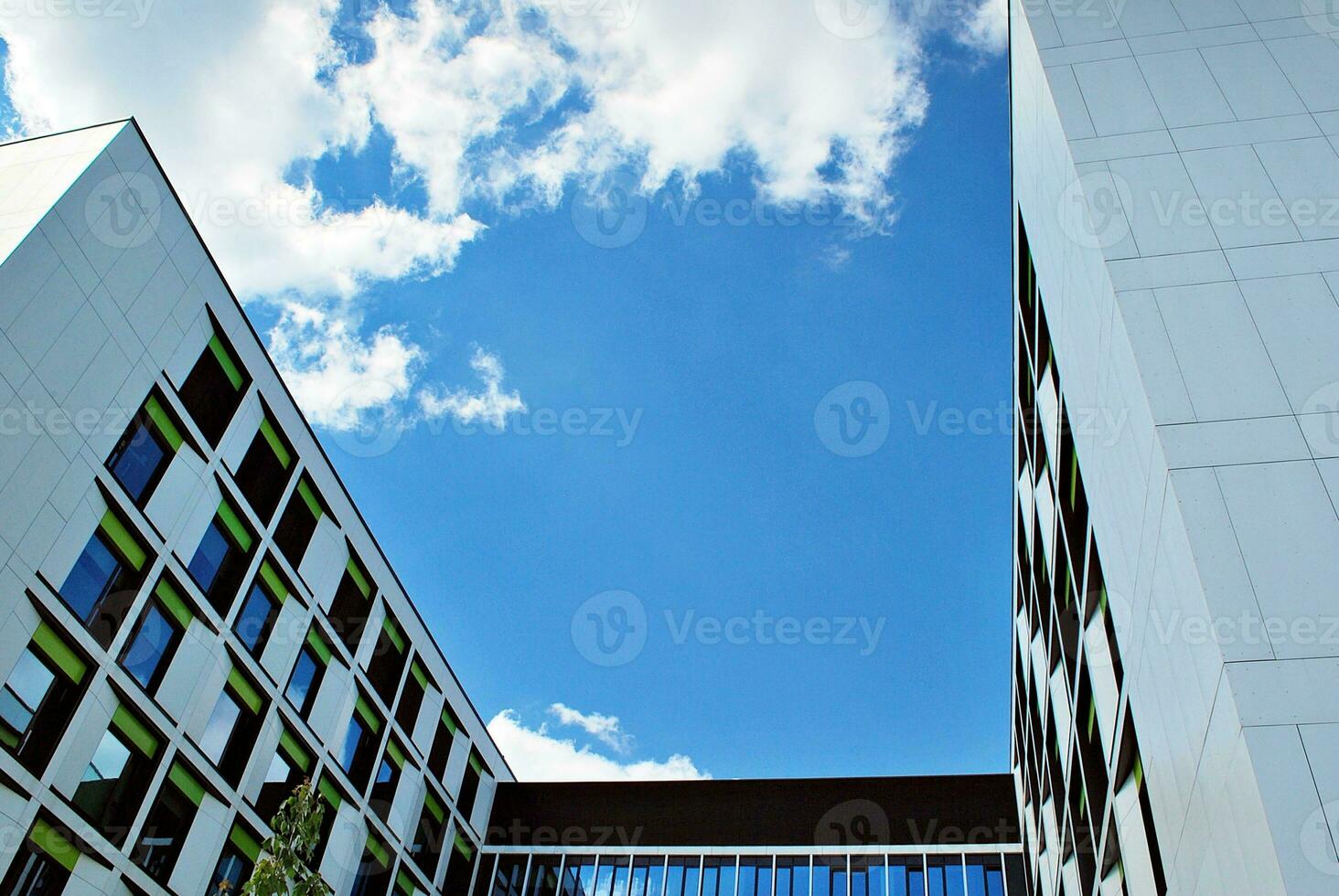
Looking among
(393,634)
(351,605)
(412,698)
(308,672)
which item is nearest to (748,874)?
(412,698)

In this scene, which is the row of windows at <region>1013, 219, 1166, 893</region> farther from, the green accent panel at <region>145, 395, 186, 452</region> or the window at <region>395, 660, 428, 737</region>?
the window at <region>395, 660, 428, 737</region>

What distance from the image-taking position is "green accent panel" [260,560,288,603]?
22.8 m

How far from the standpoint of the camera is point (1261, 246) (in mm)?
11867

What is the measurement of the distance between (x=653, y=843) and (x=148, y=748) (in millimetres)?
17828

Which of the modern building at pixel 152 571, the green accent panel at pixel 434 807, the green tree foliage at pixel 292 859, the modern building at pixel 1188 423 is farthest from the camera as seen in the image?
the green accent panel at pixel 434 807

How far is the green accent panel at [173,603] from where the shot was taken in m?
19.3

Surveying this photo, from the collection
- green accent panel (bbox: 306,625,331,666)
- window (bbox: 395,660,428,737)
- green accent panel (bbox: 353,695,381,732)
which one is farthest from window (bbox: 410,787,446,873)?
green accent panel (bbox: 306,625,331,666)

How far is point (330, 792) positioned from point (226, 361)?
1100cm

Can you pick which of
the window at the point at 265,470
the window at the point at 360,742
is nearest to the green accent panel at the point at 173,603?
the window at the point at 265,470

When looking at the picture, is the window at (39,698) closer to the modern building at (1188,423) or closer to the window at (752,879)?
the modern building at (1188,423)

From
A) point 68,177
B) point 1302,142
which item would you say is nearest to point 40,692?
point 68,177

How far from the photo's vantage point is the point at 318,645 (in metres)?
24.7

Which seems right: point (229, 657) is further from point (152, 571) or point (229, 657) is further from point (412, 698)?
point (412, 698)

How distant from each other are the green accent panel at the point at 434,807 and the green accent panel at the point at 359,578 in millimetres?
6797
